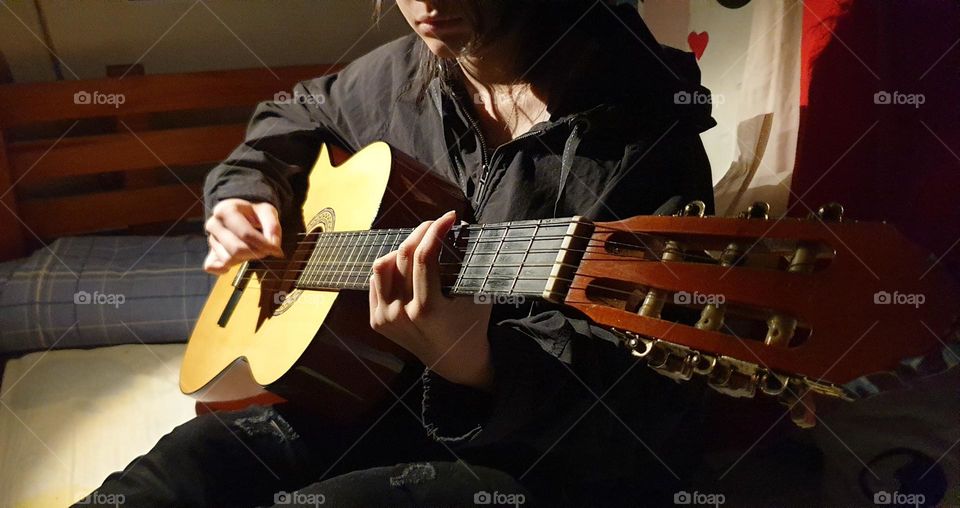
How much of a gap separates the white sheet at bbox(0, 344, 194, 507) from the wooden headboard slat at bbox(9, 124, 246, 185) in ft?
1.55

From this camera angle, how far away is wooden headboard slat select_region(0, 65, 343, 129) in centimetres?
154

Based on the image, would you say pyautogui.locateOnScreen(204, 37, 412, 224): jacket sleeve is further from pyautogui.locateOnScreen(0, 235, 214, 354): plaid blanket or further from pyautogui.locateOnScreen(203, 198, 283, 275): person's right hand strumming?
pyautogui.locateOnScreen(0, 235, 214, 354): plaid blanket

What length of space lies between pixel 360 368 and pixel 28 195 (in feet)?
4.35

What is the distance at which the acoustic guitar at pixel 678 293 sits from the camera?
45 cm

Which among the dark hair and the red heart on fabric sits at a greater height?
the red heart on fabric

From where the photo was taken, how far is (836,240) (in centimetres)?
47

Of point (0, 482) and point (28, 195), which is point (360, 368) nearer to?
point (0, 482)

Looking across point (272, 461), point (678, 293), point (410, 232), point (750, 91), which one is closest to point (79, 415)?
point (272, 461)

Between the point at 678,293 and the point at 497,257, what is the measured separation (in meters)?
0.20

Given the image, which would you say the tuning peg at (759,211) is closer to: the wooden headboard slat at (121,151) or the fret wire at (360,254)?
the fret wire at (360,254)

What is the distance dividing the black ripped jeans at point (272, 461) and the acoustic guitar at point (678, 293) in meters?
0.05

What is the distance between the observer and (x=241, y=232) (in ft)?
3.28

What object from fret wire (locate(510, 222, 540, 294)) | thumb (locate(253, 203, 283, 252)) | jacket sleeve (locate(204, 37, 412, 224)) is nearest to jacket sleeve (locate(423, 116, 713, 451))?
fret wire (locate(510, 222, 540, 294))

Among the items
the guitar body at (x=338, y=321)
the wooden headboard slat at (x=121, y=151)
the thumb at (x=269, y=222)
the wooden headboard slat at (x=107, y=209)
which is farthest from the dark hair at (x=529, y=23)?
the wooden headboard slat at (x=107, y=209)
